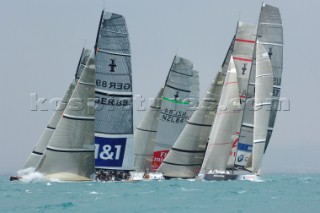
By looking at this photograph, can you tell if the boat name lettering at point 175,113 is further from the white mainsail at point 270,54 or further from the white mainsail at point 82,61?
the white mainsail at point 82,61

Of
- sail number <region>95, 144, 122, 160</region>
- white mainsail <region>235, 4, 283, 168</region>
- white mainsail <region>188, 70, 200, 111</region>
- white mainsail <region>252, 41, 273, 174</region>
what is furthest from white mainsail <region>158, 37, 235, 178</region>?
sail number <region>95, 144, 122, 160</region>

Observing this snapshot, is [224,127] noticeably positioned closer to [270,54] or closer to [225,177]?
[225,177]

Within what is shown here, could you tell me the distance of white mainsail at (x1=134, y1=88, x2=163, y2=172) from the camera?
6138 centimetres

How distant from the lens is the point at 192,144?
56.3 metres

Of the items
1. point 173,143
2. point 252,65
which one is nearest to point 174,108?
point 173,143

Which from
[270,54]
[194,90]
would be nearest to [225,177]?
[270,54]

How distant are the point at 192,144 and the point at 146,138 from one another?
6.28 meters

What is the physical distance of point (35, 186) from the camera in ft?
158

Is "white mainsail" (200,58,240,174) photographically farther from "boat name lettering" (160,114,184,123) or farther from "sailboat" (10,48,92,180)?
"sailboat" (10,48,92,180)

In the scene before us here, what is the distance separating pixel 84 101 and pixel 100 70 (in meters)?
2.11

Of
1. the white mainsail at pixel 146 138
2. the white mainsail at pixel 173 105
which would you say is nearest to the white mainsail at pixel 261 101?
the white mainsail at pixel 173 105

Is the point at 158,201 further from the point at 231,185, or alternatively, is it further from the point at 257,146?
the point at 257,146

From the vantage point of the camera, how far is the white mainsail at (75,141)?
144ft

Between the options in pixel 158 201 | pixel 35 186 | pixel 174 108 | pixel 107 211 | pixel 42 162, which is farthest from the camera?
pixel 174 108
